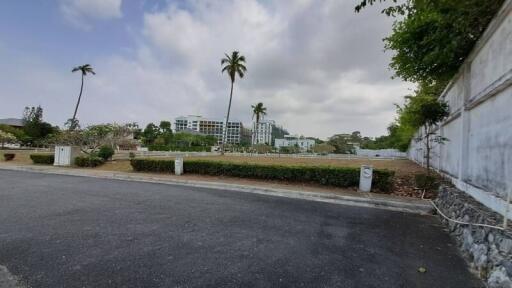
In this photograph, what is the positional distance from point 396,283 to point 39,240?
16.3 feet

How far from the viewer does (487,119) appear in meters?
4.83

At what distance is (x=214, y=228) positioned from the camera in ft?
15.9

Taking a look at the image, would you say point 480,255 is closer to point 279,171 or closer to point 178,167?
point 279,171

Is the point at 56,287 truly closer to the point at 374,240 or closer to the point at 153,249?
the point at 153,249

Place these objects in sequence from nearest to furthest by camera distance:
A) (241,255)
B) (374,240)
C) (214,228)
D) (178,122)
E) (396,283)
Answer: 1. (396,283)
2. (241,255)
3. (374,240)
4. (214,228)
5. (178,122)

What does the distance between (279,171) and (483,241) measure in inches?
309

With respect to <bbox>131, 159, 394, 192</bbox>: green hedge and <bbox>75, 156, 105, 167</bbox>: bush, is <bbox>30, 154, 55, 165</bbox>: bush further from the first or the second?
<bbox>131, 159, 394, 192</bbox>: green hedge

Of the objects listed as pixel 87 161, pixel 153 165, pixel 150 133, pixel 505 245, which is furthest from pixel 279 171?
pixel 150 133

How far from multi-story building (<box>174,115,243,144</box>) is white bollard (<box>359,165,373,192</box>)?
116 metres

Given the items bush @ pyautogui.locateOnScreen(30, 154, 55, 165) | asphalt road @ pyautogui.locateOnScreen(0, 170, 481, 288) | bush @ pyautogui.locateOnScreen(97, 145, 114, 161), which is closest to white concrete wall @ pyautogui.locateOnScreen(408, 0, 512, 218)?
asphalt road @ pyautogui.locateOnScreen(0, 170, 481, 288)

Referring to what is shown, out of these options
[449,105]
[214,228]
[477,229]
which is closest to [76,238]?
[214,228]

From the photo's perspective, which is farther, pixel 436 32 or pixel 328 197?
pixel 328 197

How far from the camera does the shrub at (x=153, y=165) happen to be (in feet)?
45.1

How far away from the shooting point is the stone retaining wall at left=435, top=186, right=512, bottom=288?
2.89 meters
